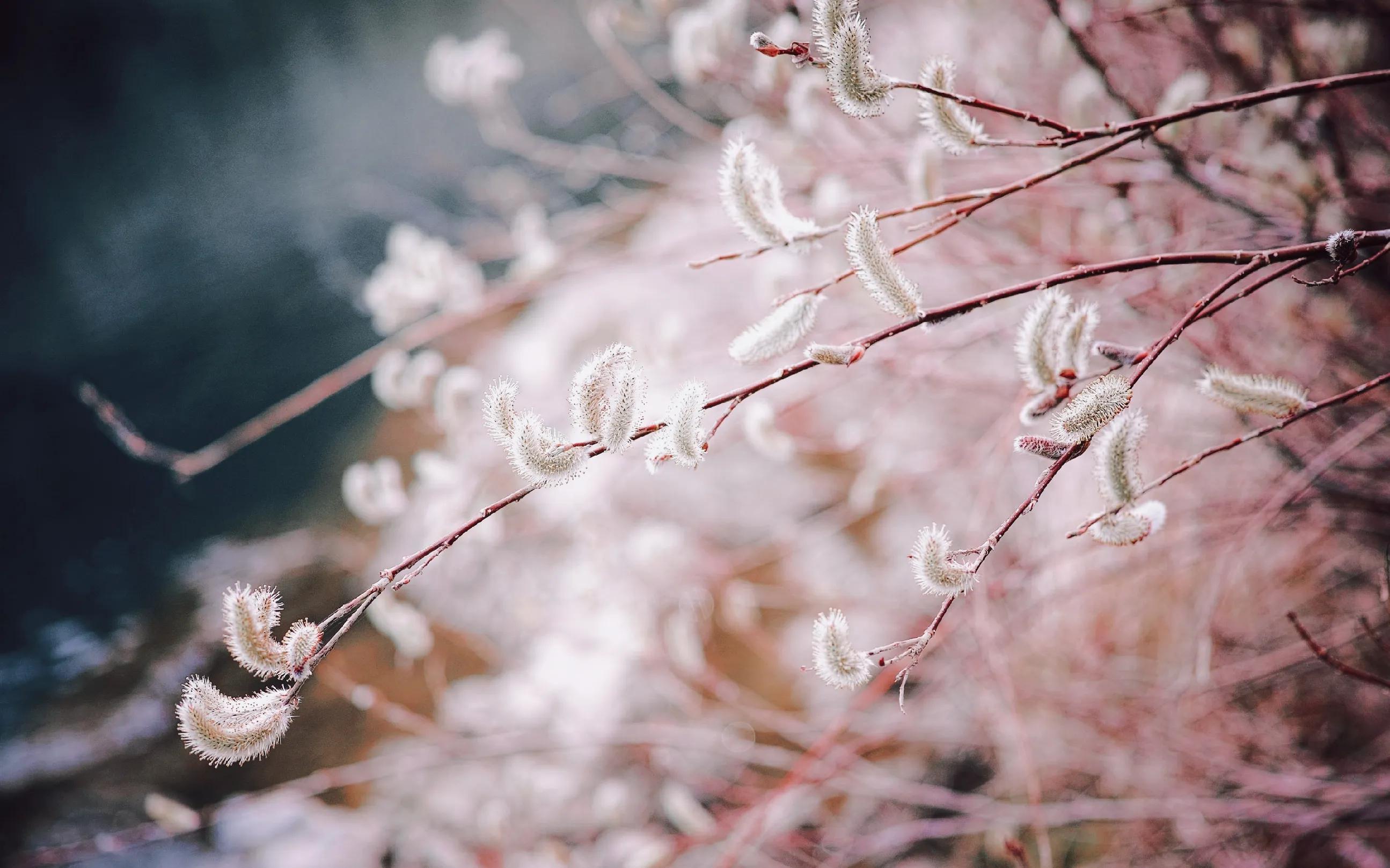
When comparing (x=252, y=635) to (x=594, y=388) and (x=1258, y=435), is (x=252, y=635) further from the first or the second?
(x=1258, y=435)

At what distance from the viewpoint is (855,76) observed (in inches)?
19.3

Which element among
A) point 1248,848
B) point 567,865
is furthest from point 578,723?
point 1248,848

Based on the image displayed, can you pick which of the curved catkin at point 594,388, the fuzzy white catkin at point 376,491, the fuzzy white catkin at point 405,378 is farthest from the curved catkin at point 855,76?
the fuzzy white catkin at point 376,491

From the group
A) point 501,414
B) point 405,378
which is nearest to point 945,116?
point 501,414

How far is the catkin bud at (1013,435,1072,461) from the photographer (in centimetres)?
49

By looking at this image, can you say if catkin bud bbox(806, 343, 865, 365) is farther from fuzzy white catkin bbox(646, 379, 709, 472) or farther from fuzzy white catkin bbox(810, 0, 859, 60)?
fuzzy white catkin bbox(810, 0, 859, 60)

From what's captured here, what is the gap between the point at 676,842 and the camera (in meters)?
1.06

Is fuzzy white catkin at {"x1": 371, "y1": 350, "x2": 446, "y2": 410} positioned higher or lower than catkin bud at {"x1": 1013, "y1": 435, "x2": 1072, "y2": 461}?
higher

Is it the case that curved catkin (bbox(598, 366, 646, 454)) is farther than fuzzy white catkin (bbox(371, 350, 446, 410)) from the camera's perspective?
No

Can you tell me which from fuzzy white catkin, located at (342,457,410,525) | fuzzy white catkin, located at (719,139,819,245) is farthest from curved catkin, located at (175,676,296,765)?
fuzzy white catkin, located at (342,457,410,525)

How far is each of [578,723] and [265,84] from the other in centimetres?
676

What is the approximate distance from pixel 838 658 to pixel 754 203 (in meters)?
0.36

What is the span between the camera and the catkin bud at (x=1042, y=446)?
0.49 metres

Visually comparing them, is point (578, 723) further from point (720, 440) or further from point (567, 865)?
point (720, 440)
